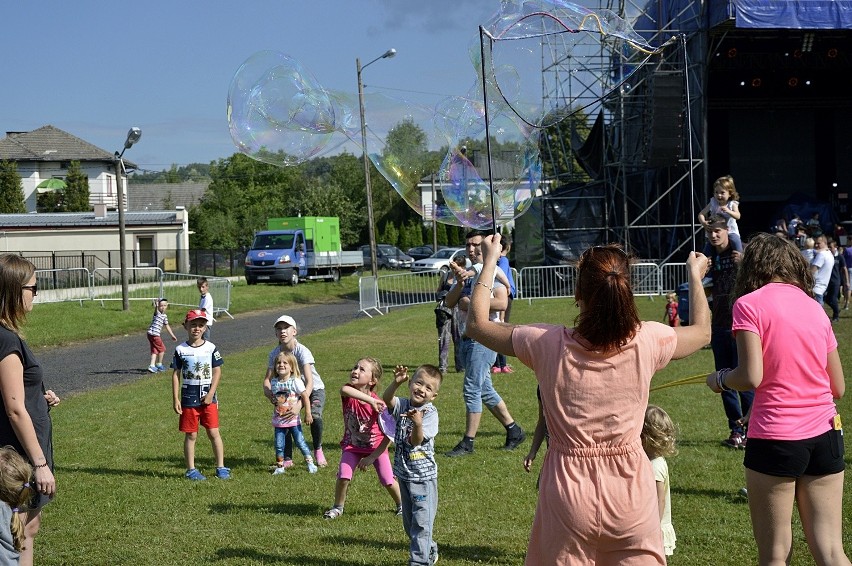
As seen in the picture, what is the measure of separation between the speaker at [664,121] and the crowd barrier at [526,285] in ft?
9.86

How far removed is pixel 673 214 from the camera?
93.2 feet

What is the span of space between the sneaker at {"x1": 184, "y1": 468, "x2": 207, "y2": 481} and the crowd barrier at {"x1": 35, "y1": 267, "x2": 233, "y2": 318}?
18.1 meters

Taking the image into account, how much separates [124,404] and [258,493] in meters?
5.32

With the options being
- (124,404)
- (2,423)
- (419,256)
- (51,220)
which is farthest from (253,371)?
(419,256)

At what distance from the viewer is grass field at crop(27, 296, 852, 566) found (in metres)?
5.64

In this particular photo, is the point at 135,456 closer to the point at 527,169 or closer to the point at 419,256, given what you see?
the point at 527,169

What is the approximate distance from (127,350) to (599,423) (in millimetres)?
17123

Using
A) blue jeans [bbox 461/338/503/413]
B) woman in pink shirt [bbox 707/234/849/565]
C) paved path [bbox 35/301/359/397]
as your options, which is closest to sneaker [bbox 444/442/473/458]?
blue jeans [bbox 461/338/503/413]

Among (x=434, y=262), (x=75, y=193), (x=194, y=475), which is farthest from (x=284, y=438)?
(x=75, y=193)

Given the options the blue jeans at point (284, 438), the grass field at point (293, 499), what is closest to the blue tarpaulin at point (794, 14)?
the grass field at point (293, 499)

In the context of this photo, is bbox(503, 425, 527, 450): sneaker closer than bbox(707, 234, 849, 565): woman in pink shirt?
No

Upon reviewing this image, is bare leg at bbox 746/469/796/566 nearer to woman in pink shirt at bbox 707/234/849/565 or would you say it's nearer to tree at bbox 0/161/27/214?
woman in pink shirt at bbox 707/234/849/565

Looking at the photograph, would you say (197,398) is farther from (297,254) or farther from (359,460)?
(297,254)

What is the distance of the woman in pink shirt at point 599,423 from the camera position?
A: 3160 millimetres
